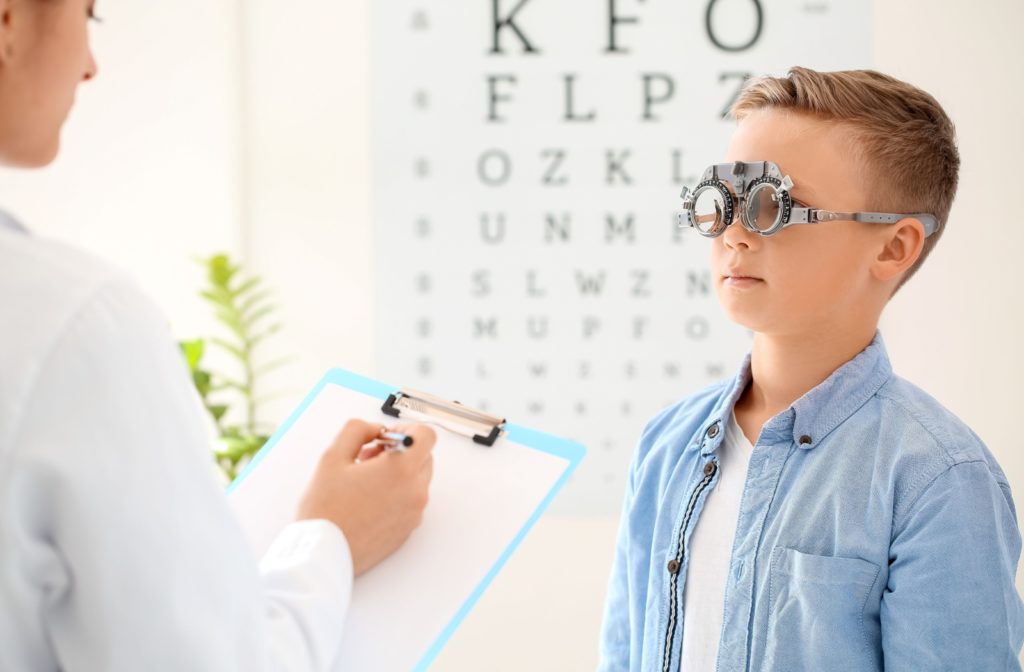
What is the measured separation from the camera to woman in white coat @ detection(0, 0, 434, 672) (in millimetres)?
647

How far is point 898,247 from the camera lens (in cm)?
130

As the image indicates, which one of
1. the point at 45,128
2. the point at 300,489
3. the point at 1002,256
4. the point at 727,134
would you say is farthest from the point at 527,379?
the point at 45,128

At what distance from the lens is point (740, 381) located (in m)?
1.40

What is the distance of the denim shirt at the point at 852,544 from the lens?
1085 mm

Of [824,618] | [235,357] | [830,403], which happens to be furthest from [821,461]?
[235,357]

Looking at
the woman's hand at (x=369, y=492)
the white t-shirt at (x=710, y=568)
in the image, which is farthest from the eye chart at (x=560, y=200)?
the woman's hand at (x=369, y=492)

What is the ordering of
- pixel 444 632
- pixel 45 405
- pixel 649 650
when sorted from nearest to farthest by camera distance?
pixel 45 405, pixel 444 632, pixel 649 650

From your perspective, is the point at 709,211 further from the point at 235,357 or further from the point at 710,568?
the point at 235,357

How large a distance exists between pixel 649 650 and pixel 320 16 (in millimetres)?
2403

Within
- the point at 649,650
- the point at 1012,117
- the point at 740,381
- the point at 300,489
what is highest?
the point at 1012,117

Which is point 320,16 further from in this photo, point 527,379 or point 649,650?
point 649,650

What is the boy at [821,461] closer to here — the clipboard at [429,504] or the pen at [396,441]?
the clipboard at [429,504]

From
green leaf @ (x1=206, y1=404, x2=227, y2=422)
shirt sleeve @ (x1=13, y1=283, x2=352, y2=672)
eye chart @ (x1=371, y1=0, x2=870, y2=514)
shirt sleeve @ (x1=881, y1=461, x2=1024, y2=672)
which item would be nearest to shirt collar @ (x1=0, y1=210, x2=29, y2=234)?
shirt sleeve @ (x1=13, y1=283, x2=352, y2=672)

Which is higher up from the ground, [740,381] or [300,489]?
[740,381]
